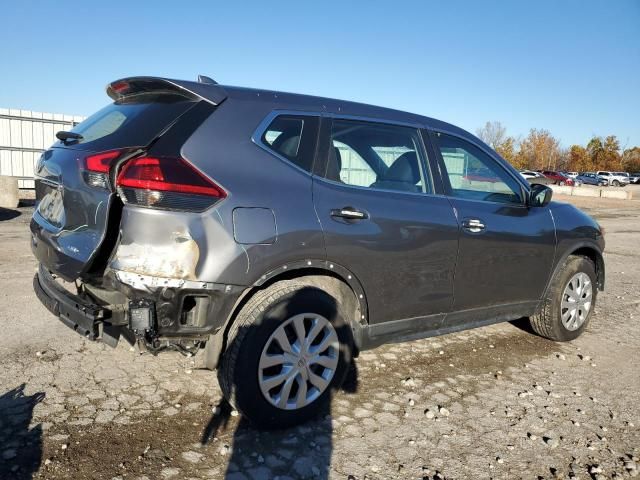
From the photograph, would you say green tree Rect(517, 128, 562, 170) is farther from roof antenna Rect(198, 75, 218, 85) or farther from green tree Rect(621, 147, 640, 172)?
roof antenna Rect(198, 75, 218, 85)

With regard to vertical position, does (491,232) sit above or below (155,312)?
above

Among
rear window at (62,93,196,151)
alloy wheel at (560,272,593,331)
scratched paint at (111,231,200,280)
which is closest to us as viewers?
scratched paint at (111,231,200,280)

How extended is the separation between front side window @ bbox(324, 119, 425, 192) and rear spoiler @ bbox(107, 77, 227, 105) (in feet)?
2.48

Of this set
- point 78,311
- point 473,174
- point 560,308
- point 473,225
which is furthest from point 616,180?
point 78,311

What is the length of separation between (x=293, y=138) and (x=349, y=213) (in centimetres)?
56

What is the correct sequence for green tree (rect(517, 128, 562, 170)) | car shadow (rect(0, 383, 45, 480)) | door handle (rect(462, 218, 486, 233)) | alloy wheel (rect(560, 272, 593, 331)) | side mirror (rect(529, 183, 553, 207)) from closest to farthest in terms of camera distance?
car shadow (rect(0, 383, 45, 480)), door handle (rect(462, 218, 486, 233)), side mirror (rect(529, 183, 553, 207)), alloy wheel (rect(560, 272, 593, 331)), green tree (rect(517, 128, 562, 170))

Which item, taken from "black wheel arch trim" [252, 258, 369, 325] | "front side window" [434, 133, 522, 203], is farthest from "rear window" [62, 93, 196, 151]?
"front side window" [434, 133, 522, 203]

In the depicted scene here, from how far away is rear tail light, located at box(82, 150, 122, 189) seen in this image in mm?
2723

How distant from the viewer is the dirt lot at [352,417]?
2645 mm

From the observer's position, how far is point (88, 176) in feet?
9.23

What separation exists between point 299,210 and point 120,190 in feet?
3.09

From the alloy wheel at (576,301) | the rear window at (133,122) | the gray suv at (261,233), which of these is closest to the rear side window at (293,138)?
the gray suv at (261,233)

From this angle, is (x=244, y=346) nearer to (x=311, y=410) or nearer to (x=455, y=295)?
(x=311, y=410)

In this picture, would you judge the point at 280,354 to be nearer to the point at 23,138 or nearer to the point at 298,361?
the point at 298,361
